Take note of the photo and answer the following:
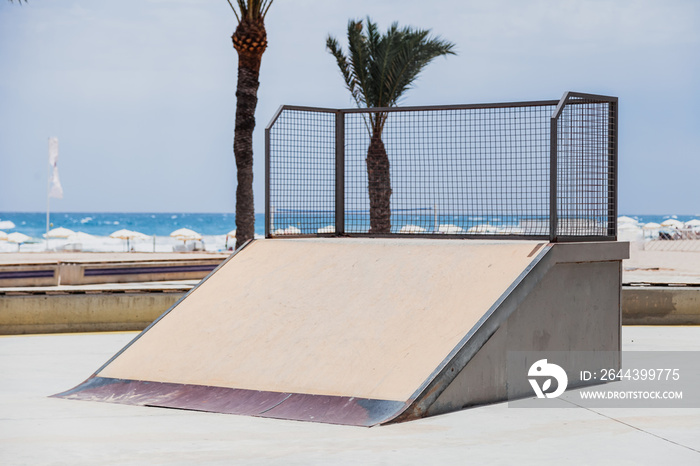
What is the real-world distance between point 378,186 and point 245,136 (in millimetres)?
11596

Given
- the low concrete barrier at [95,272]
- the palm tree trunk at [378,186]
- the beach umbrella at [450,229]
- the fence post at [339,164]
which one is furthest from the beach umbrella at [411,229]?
the low concrete barrier at [95,272]

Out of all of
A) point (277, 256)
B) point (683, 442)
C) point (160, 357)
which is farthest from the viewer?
point (277, 256)

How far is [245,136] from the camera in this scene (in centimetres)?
2400

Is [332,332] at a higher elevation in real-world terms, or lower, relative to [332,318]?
lower

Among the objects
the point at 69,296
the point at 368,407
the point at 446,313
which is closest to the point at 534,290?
the point at 446,313

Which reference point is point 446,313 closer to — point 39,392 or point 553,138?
point 553,138

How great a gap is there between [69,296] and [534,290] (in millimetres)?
8986

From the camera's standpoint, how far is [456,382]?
8250 millimetres

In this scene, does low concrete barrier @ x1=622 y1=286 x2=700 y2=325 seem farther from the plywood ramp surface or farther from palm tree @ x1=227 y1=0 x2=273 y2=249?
palm tree @ x1=227 y1=0 x2=273 y2=249

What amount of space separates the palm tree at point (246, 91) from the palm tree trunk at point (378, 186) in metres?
11.3

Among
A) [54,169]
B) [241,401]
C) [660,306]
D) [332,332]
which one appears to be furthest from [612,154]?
[54,169]

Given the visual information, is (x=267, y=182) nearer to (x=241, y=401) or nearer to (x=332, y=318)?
(x=332, y=318)

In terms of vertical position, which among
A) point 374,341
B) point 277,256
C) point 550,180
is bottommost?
point 374,341

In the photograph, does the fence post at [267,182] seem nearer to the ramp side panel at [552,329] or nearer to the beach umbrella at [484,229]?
the beach umbrella at [484,229]
